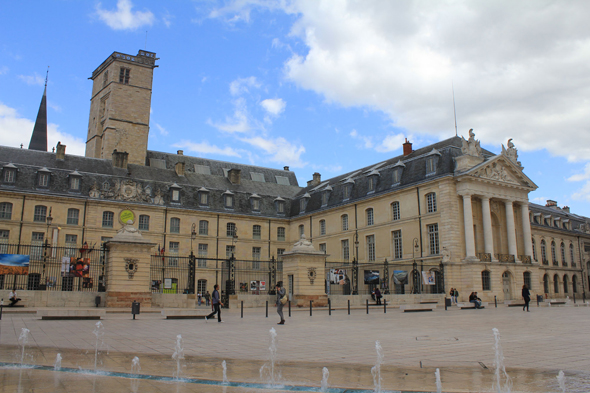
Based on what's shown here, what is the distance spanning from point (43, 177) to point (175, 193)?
35.4 ft

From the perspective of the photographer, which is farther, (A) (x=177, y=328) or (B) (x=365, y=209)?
(B) (x=365, y=209)

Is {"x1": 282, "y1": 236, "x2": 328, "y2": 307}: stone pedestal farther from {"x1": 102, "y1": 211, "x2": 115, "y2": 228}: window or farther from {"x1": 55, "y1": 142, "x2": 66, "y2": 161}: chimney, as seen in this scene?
{"x1": 55, "y1": 142, "x2": 66, "y2": 161}: chimney

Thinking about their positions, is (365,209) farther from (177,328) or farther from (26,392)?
(26,392)

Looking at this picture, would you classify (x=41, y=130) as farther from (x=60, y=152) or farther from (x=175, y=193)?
(x=175, y=193)

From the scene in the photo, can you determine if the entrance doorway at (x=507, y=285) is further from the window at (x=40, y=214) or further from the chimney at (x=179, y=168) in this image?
the window at (x=40, y=214)

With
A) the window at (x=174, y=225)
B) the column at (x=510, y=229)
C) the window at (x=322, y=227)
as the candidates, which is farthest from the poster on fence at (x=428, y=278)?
the window at (x=174, y=225)

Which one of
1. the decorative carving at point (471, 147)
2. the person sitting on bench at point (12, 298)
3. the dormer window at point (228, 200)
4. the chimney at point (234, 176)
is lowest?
the person sitting on bench at point (12, 298)

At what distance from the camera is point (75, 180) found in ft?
132

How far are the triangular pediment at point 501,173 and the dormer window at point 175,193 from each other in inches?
976

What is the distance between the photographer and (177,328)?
530 inches

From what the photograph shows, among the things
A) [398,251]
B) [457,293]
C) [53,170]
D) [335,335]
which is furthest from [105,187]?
[335,335]

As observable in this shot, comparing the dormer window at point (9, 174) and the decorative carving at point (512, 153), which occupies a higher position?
the decorative carving at point (512, 153)

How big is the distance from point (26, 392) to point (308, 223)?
4273cm

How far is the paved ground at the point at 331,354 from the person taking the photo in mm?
6129
